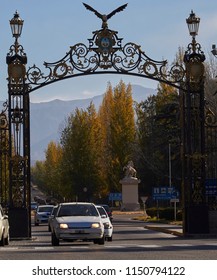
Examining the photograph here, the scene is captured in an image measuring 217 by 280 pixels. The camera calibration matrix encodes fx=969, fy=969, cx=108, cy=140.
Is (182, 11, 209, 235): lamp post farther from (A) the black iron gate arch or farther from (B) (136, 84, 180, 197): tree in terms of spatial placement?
(B) (136, 84, 180, 197): tree

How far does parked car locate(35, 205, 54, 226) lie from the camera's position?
67.2 metres

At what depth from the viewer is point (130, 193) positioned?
303 feet

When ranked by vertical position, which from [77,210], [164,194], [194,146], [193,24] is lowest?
[77,210]

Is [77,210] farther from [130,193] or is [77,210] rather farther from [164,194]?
[130,193]

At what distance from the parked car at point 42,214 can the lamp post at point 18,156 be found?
29.9 metres

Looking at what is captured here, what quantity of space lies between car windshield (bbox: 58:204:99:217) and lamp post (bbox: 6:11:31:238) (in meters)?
4.20

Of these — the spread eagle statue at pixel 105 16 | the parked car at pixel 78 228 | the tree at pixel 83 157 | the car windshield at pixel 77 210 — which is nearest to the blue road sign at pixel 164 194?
the spread eagle statue at pixel 105 16

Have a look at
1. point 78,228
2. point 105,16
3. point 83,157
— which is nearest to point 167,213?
point 105,16

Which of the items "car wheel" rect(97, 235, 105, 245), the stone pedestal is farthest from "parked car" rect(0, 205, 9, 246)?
the stone pedestal

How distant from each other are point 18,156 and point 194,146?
6.94m

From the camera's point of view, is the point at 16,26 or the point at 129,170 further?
the point at 129,170

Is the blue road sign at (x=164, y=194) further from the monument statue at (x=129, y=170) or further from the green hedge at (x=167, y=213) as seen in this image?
the monument statue at (x=129, y=170)

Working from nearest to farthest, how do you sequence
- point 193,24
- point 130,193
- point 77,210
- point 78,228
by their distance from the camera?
point 78,228
point 77,210
point 193,24
point 130,193

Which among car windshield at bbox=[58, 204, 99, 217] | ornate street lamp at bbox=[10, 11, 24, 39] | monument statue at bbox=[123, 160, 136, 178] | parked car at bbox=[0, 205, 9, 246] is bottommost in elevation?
parked car at bbox=[0, 205, 9, 246]
